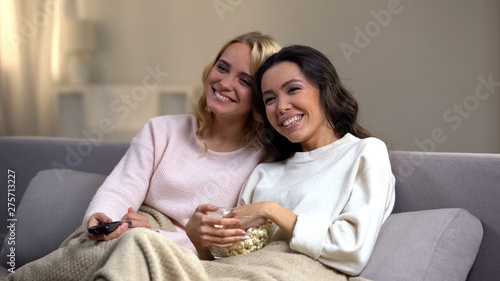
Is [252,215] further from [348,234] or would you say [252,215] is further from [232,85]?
[232,85]

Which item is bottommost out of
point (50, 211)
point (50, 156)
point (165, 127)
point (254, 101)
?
point (50, 211)

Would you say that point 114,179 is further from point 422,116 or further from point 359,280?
point 422,116

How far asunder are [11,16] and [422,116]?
8.30ft

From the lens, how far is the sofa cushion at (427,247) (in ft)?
4.76

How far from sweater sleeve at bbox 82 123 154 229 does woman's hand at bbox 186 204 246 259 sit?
33cm

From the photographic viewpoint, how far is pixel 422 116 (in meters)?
Result: 2.77

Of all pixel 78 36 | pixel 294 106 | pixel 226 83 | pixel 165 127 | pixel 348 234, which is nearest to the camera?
pixel 348 234

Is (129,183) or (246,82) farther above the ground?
(246,82)

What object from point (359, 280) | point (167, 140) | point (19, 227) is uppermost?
point (167, 140)

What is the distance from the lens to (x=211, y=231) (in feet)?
4.87

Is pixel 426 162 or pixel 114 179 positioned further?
pixel 114 179

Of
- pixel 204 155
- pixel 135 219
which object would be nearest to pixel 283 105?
pixel 204 155

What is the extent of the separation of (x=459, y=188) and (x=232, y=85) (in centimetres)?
70

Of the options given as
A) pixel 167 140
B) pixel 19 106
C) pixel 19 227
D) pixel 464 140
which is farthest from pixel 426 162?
pixel 19 106
